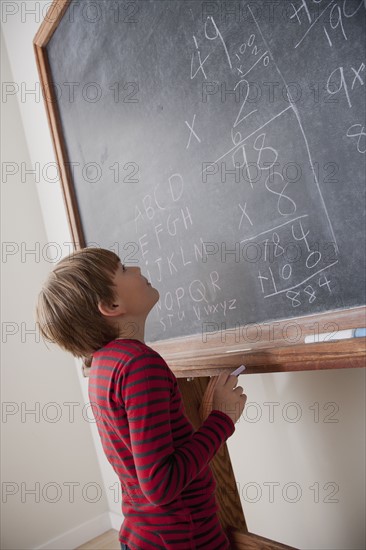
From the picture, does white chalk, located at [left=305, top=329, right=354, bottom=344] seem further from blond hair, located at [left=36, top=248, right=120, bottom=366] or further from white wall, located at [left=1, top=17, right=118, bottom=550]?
white wall, located at [left=1, top=17, right=118, bottom=550]

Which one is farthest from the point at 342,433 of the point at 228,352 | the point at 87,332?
the point at 87,332

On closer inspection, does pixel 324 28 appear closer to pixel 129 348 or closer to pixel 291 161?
pixel 291 161

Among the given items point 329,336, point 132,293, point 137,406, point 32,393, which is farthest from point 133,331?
point 32,393

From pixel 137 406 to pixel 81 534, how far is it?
193 cm

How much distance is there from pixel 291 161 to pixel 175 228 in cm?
51

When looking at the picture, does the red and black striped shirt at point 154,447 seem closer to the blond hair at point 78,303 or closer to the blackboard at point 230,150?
the blond hair at point 78,303

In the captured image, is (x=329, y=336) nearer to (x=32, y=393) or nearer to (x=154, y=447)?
(x=154, y=447)

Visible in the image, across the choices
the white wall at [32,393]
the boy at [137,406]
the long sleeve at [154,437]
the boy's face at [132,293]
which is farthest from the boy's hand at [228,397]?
the white wall at [32,393]

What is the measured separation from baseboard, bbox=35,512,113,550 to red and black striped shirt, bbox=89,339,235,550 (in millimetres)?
1567

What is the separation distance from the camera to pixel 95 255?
3.82 ft

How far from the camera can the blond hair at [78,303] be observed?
43.6 inches

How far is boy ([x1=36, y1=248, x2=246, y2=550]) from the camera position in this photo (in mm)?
955

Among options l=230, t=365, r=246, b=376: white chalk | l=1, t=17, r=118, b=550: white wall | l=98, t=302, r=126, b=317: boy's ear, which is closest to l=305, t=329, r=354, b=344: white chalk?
l=230, t=365, r=246, b=376: white chalk

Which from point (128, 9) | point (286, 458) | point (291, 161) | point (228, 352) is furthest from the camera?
point (128, 9)
